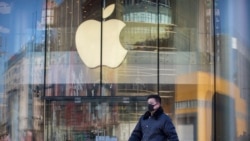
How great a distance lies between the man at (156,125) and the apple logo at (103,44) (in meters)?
10.3

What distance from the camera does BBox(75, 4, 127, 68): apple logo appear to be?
1697cm

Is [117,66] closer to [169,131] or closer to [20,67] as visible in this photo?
[20,67]

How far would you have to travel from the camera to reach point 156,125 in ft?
21.4

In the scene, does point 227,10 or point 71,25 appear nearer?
point 227,10

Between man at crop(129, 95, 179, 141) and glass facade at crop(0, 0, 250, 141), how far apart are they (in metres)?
9.46

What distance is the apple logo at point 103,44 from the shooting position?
1697 cm

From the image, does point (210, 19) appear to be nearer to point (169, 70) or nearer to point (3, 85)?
point (169, 70)

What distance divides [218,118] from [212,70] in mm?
1479

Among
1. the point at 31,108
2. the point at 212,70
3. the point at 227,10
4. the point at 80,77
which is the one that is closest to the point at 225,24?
the point at 227,10

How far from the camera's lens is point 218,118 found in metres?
15.9

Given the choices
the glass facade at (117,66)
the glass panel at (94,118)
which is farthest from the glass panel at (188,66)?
the glass panel at (94,118)

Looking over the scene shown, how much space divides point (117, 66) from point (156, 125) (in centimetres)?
1052

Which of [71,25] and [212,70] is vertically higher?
[71,25]

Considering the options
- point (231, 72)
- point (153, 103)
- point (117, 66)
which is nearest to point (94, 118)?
point (117, 66)
